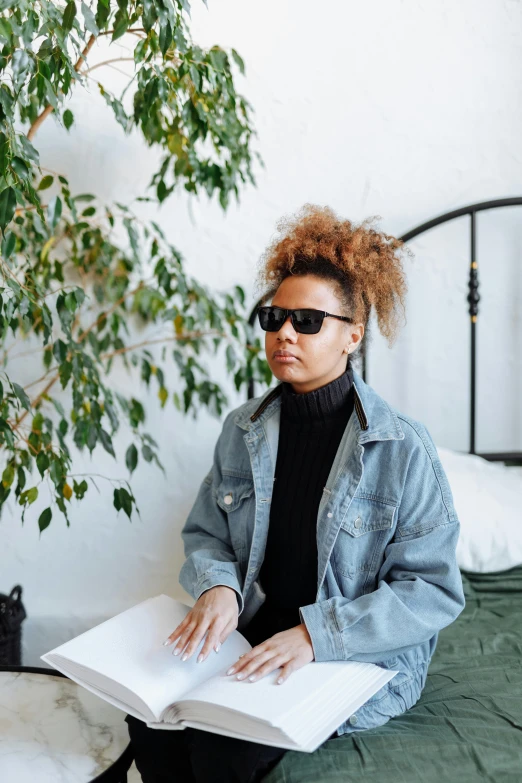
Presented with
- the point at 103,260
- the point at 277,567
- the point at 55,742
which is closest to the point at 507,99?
the point at 103,260

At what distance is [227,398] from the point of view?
2.04m

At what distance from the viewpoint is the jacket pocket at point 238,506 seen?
131 cm

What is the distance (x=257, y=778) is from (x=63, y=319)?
865 millimetres

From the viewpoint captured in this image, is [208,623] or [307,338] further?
[307,338]

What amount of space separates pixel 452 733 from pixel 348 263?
729mm

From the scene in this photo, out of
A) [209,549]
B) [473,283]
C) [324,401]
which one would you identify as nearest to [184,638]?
[209,549]

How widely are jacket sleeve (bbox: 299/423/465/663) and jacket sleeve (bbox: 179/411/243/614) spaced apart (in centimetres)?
16

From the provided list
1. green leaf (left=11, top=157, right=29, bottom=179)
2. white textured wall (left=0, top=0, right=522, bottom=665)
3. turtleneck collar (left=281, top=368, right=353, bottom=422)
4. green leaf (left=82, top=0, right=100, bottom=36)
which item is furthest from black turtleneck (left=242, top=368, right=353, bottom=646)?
white textured wall (left=0, top=0, right=522, bottom=665)

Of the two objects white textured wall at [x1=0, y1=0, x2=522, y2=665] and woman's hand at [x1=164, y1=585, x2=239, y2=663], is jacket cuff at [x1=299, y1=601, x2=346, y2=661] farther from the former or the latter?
white textured wall at [x1=0, y1=0, x2=522, y2=665]

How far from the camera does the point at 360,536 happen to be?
1.20 m

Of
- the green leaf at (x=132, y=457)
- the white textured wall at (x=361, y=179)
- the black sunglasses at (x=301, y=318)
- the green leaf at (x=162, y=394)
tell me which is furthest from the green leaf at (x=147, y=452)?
the black sunglasses at (x=301, y=318)

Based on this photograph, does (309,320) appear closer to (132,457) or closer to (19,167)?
(19,167)

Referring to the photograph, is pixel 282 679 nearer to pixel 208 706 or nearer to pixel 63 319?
pixel 208 706

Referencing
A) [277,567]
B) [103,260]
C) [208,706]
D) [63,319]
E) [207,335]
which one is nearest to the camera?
Answer: [208,706]
